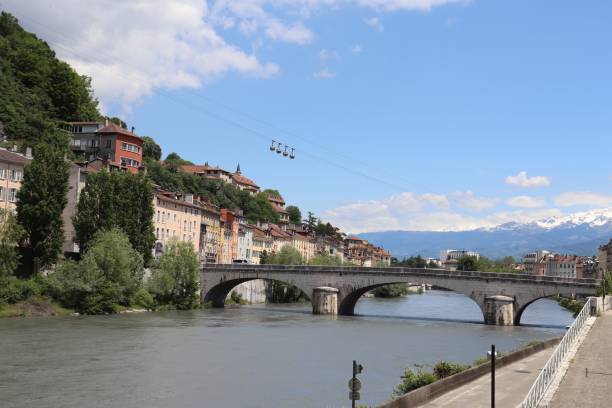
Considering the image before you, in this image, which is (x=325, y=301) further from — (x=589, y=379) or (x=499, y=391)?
(x=589, y=379)

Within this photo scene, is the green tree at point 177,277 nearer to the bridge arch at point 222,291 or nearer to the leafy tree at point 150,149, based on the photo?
the bridge arch at point 222,291

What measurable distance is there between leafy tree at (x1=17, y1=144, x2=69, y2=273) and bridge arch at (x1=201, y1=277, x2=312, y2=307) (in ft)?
73.9

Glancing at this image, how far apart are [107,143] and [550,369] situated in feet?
267

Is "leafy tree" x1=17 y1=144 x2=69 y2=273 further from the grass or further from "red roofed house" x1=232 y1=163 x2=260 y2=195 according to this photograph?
"red roofed house" x1=232 y1=163 x2=260 y2=195

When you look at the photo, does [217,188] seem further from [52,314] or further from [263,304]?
[52,314]

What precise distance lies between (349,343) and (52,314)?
23.5m

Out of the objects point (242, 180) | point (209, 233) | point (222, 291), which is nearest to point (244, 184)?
point (242, 180)

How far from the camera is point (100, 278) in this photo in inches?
2343

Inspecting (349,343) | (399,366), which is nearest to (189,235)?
(349,343)

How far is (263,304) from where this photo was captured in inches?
3563

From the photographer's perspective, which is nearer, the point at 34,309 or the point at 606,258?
the point at 34,309

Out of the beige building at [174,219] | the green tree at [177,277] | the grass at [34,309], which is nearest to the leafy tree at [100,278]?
the grass at [34,309]

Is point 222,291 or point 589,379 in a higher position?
point 222,291

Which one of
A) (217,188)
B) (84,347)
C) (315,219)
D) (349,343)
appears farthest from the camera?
(315,219)
